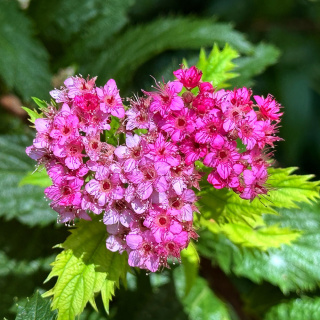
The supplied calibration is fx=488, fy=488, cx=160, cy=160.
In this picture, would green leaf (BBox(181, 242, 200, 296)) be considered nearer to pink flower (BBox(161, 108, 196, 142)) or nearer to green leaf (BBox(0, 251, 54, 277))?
pink flower (BBox(161, 108, 196, 142))

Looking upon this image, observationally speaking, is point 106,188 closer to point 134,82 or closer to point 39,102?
point 39,102

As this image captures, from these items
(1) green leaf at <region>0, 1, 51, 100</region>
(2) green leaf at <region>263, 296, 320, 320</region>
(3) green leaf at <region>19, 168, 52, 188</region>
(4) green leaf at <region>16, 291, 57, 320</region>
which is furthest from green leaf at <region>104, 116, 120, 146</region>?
(2) green leaf at <region>263, 296, 320, 320</region>

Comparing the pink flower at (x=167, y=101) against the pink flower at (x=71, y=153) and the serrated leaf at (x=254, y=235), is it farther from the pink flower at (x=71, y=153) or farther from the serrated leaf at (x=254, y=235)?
the serrated leaf at (x=254, y=235)

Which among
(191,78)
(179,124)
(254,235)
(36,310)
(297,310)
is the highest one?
(191,78)

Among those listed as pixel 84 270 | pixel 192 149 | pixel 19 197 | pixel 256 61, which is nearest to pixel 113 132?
pixel 192 149

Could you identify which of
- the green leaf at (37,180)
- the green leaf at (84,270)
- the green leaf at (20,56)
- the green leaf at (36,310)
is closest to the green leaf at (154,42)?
the green leaf at (20,56)
